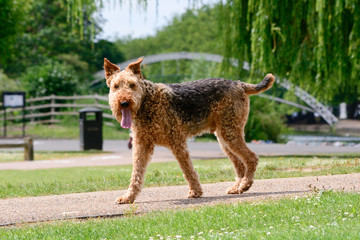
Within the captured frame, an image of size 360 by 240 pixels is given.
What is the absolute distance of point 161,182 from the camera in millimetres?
8344

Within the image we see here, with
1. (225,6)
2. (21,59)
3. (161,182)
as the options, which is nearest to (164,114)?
(161,182)

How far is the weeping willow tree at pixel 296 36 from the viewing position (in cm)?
1185

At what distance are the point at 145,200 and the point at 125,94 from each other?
1.55m

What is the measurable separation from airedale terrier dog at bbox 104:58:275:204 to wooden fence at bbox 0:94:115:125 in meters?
22.3

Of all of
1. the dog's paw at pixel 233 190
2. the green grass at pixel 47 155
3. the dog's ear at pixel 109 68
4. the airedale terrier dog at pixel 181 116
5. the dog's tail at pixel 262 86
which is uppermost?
the dog's ear at pixel 109 68

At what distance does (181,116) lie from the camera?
6.32 metres

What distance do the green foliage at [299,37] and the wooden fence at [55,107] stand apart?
1588cm

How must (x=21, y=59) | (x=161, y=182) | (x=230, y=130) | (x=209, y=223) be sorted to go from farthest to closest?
(x=21, y=59) → (x=161, y=182) → (x=230, y=130) → (x=209, y=223)

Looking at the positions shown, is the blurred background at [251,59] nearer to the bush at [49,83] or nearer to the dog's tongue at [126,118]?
the bush at [49,83]

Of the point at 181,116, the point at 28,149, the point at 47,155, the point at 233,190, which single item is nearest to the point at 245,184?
the point at 233,190

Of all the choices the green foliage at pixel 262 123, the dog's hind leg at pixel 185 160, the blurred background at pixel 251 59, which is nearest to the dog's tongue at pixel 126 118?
the dog's hind leg at pixel 185 160

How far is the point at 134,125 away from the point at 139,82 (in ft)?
1.70

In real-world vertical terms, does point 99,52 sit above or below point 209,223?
above

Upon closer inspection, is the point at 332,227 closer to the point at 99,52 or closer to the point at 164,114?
the point at 164,114
